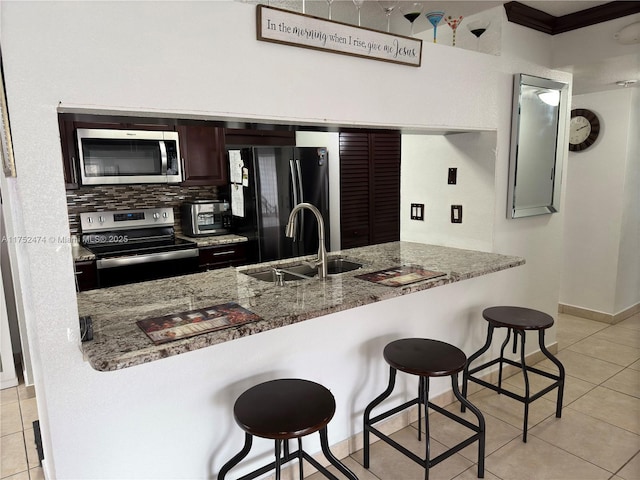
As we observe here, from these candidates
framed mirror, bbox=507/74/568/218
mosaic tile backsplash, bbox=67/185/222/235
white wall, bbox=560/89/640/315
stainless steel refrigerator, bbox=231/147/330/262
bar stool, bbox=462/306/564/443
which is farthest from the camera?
white wall, bbox=560/89/640/315

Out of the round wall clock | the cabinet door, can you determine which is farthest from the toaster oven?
the round wall clock

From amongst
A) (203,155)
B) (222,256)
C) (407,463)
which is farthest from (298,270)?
(203,155)

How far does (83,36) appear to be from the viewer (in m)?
1.35

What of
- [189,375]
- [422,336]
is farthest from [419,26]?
[189,375]

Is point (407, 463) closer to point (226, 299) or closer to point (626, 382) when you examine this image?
point (226, 299)

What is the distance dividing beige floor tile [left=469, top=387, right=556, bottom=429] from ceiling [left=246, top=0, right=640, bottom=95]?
7.44 ft

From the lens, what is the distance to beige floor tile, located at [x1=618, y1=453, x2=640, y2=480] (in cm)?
215

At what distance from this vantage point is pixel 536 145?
3.03 meters

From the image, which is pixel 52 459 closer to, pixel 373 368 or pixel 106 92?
pixel 106 92

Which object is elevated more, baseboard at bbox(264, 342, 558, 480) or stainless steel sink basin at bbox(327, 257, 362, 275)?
stainless steel sink basin at bbox(327, 257, 362, 275)

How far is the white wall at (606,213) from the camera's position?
13.1 feet

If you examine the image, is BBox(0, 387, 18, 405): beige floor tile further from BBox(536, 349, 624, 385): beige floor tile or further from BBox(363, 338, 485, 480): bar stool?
BBox(536, 349, 624, 385): beige floor tile

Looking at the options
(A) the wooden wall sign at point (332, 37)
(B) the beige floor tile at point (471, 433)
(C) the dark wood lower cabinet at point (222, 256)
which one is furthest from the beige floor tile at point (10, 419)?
(A) the wooden wall sign at point (332, 37)

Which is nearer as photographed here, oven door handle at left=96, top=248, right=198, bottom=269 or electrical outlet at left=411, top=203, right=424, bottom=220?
oven door handle at left=96, top=248, right=198, bottom=269
